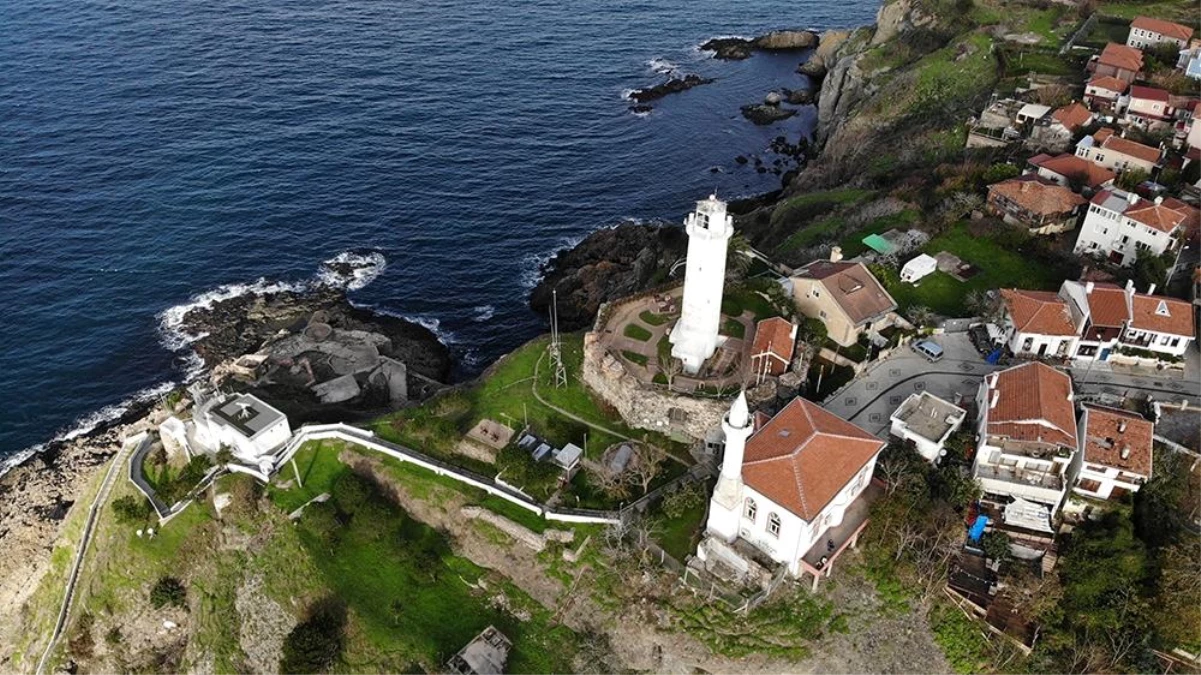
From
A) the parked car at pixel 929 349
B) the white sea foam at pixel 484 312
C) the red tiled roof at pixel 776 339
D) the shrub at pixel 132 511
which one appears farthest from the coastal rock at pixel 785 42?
the shrub at pixel 132 511

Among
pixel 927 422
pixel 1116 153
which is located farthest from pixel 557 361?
pixel 1116 153

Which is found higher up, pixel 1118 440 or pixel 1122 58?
pixel 1122 58

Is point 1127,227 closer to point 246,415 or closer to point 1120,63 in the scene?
point 1120,63

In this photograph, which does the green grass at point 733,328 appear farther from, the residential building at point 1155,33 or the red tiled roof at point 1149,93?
the residential building at point 1155,33

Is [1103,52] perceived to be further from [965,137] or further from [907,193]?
[907,193]

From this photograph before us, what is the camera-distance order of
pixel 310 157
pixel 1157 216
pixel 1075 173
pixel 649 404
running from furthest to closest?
1. pixel 310 157
2. pixel 1075 173
3. pixel 1157 216
4. pixel 649 404

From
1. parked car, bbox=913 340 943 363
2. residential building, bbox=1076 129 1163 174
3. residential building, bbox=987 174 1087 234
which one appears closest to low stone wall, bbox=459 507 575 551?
parked car, bbox=913 340 943 363
